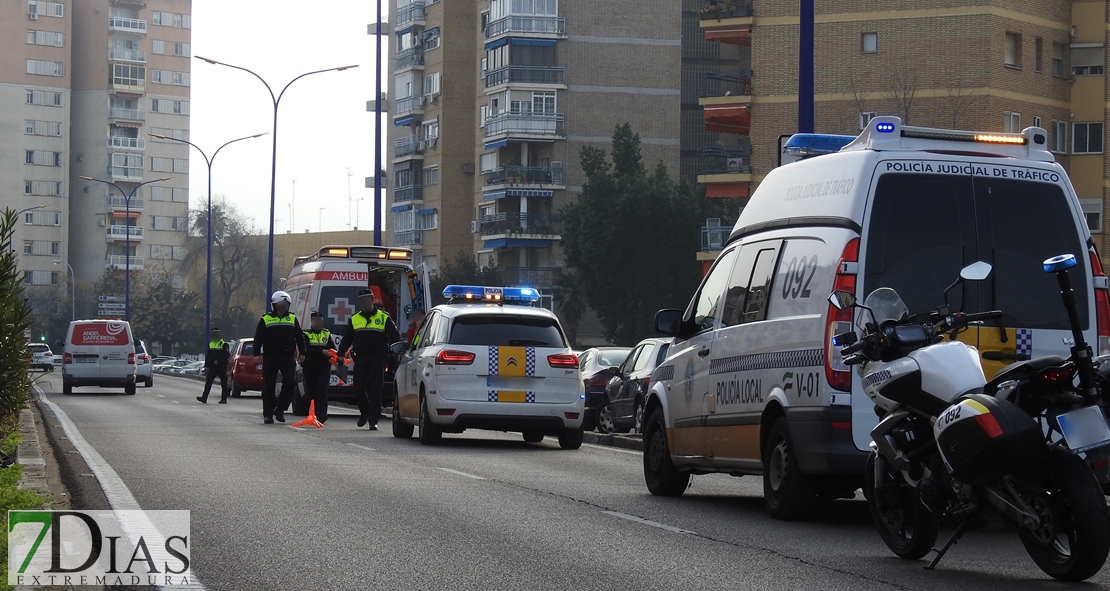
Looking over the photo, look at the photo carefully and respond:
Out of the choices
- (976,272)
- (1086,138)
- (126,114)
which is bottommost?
(976,272)

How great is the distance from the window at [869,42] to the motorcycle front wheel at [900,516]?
176 ft

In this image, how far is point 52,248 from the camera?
471 ft

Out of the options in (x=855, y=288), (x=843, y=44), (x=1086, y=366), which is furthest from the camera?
(x=843, y=44)

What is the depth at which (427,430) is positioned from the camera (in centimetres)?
1923

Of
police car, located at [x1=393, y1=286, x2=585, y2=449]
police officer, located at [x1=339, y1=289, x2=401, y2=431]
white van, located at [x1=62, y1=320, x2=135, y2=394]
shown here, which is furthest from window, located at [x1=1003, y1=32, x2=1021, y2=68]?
police car, located at [x1=393, y1=286, x2=585, y2=449]

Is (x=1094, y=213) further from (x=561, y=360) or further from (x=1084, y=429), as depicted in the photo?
(x=1084, y=429)

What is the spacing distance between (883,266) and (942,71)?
51761 millimetres

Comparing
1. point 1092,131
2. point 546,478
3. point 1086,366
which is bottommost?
point 546,478

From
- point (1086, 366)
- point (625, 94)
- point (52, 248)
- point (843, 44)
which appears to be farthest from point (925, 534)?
point (52, 248)

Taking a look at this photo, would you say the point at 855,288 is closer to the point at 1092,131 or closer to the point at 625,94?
the point at 1092,131

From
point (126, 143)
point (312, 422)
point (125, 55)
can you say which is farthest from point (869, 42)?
point (125, 55)

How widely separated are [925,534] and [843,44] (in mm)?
54377

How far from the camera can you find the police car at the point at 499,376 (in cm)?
1897

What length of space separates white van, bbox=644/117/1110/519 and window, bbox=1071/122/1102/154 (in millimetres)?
54278
